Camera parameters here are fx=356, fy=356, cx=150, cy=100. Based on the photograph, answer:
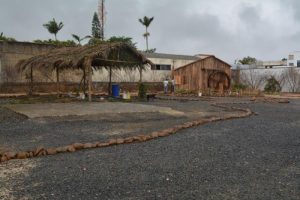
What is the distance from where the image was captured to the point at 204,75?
32500 millimetres

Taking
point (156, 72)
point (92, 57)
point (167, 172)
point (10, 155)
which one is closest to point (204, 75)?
point (156, 72)

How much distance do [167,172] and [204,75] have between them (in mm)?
27979

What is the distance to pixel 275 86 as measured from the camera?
33.7 meters

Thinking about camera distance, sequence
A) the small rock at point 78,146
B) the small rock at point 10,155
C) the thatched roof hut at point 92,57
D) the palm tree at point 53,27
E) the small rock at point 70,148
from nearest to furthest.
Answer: the small rock at point 10,155, the small rock at point 70,148, the small rock at point 78,146, the thatched roof hut at point 92,57, the palm tree at point 53,27

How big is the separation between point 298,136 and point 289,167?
3.20 m

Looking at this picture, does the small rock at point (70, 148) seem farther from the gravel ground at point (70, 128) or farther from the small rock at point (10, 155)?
the small rock at point (10, 155)

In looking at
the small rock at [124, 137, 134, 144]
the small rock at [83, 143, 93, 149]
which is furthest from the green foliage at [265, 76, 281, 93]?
the small rock at [83, 143, 93, 149]

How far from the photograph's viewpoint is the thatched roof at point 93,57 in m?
18.6

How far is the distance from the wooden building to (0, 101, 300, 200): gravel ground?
79.6 ft

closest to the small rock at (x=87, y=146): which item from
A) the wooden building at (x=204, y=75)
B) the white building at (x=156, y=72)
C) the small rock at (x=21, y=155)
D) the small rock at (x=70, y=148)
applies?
the small rock at (x=70, y=148)

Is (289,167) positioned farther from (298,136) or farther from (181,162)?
(298,136)

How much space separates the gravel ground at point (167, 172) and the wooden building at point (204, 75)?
79.6 feet

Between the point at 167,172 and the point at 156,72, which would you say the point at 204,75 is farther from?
the point at 167,172

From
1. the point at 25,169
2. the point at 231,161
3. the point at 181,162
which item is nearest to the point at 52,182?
the point at 25,169
